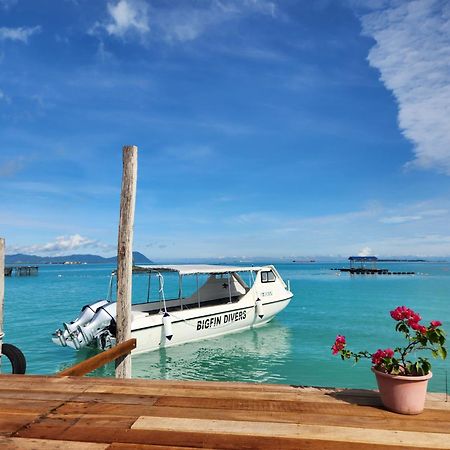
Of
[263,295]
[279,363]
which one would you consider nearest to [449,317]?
[263,295]

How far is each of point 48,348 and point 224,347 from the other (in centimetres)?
748

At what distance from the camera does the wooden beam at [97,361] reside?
5088mm

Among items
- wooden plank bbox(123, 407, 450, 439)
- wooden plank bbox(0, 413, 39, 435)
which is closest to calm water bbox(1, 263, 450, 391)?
wooden plank bbox(123, 407, 450, 439)

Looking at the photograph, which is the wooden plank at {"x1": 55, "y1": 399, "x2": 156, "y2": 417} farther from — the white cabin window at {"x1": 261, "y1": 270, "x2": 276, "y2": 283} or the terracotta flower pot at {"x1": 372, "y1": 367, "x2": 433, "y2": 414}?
the white cabin window at {"x1": 261, "y1": 270, "x2": 276, "y2": 283}

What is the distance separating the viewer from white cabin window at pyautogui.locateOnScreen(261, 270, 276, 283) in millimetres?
17719

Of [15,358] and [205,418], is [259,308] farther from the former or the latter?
[205,418]

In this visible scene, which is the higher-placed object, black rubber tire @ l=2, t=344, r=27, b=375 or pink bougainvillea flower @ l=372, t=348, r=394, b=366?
pink bougainvillea flower @ l=372, t=348, r=394, b=366

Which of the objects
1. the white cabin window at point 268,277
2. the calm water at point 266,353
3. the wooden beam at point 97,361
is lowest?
the calm water at point 266,353

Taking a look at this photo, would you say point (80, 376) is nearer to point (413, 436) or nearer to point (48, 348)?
point (413, 436)

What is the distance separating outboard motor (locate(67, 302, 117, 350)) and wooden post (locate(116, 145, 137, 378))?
17.6 feet

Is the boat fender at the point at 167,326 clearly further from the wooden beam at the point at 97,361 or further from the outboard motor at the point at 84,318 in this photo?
the wooden beam at the point at 97,361

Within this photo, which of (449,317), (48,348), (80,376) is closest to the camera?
(80,376)

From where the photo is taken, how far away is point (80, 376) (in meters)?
4.98

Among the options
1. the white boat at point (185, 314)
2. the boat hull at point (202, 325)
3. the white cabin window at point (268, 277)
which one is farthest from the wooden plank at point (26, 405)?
the white cabin window at point (268, 277)
